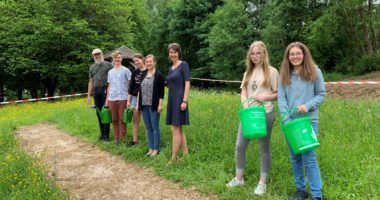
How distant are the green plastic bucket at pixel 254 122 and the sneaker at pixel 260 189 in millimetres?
664

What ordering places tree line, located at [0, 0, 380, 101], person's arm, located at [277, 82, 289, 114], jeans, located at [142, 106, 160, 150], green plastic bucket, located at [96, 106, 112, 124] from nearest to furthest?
person's arm, located at [277, 82, 289, 114]
jeans, located at [142, 106, 160, 150]
green plastic bucket, located at [96, 106, 112, 124]
tree line, located at [0, 0, 380, 101]

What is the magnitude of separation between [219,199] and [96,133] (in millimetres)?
5230

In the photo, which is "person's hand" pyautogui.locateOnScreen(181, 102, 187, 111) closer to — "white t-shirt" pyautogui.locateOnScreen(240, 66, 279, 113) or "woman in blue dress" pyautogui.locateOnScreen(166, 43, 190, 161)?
"woman in blue dress" pyautogui.locateOnScreen(166, 43, 190, 161)

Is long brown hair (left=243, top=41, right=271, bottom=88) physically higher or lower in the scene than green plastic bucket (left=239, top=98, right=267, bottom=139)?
higher

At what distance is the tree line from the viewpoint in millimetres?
24438

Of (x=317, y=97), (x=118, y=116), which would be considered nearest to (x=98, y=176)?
(x=118, y=116)

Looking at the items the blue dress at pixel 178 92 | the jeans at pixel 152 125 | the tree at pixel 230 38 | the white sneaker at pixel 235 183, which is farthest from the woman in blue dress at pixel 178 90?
the tree at pixel 230 38

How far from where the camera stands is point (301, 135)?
3770 millimetres

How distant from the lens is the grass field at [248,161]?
4375 mm

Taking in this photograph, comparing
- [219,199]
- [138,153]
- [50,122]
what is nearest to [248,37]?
[50,122]

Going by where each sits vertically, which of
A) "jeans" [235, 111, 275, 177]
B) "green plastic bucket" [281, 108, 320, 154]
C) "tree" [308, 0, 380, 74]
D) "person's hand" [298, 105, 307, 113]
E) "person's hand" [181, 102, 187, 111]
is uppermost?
"tree" [308, 0, 380, 74]

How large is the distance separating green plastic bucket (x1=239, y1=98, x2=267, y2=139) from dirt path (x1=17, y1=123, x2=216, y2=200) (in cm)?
109

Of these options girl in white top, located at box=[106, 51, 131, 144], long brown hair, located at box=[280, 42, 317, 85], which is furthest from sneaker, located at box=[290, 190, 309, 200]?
girl in white top, located at box=[106, 51, 131, 144]

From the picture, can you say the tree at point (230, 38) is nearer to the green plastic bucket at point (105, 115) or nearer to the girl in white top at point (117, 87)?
the green plastic bucket at point (105, 115)
